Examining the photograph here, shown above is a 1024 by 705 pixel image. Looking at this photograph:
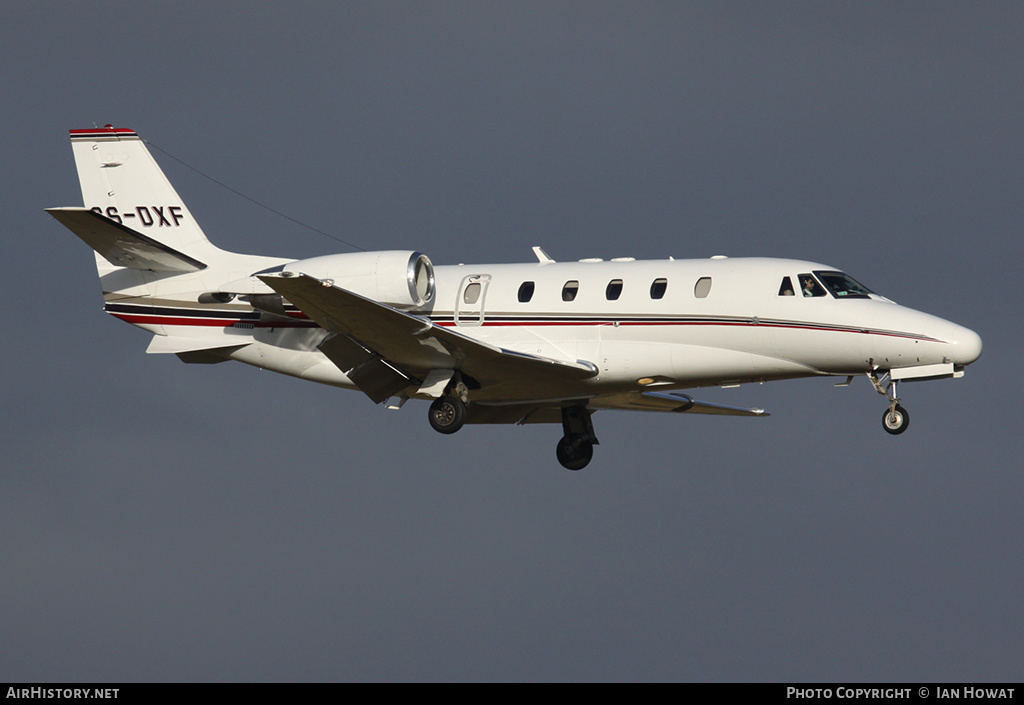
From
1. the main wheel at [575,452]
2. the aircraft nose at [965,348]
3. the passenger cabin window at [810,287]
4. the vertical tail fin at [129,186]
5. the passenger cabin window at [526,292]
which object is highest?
the vertical tail fin at [129,186]

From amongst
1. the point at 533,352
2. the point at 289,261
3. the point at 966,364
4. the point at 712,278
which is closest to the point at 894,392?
the point at 966,364

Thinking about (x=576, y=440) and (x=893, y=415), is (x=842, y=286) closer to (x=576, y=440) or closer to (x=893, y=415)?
(x=893, y=415)

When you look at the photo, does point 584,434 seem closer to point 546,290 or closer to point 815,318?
point 546,290

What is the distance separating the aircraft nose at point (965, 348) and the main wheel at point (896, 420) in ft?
4.10

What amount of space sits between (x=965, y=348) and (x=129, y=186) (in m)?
17.2

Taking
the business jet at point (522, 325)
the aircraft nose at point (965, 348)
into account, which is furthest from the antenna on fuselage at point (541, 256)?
the aircraft nose at point (965, 348)

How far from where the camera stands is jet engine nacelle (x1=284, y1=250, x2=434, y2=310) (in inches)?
1029

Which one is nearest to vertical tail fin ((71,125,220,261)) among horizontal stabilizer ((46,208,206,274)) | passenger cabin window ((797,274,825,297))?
horizontal stabilizer ((46,208,206,274))

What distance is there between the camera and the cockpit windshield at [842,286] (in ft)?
82.2

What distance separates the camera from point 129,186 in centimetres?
2994

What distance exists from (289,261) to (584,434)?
6956 millimetres

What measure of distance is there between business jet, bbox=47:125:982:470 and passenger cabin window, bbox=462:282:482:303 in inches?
1.1

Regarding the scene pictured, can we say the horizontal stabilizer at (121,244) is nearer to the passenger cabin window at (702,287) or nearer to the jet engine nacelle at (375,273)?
the jet engine nacelle at (375,273)

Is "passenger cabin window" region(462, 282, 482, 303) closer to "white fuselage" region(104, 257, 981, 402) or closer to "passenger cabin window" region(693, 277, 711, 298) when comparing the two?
"white fuselage" region(104, 257, 981, 402)
